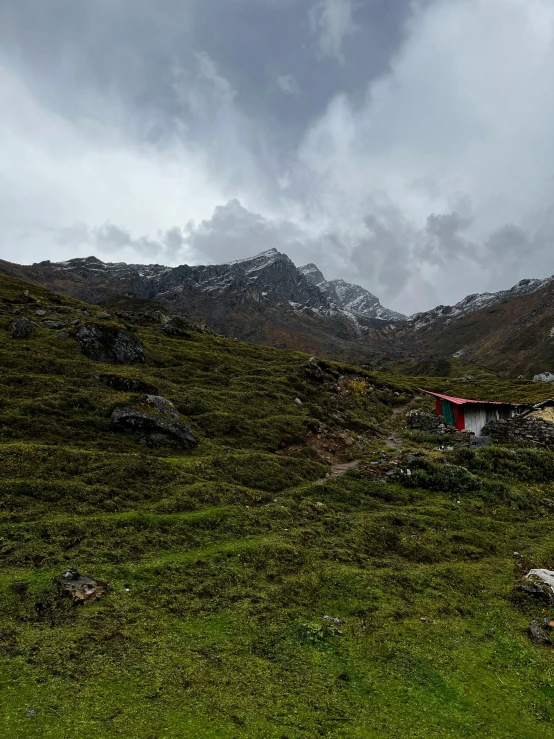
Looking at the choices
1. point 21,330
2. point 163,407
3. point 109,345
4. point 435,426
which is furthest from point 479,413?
point 21,330

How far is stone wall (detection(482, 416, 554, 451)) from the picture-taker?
35.0 metres

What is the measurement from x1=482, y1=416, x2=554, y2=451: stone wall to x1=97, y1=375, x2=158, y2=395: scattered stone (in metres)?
30.0

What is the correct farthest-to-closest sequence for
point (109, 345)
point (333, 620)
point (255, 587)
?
point (109, 345) → point (255, 587) → point (333, 620)

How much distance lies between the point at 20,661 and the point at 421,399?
2758 inches

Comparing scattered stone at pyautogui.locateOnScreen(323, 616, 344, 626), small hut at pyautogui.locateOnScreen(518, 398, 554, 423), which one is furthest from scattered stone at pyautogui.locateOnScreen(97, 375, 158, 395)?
small hut at pyautogui.locateOnScreen(518, 398, 554, 423)

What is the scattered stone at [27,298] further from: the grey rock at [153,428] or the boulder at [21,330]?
the grey rock at [153,428]

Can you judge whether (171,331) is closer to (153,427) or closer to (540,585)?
(153,427)

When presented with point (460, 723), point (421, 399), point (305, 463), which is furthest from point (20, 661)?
point (421, 399)

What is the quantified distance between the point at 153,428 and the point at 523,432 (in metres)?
30.8

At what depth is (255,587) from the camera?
42.5ft

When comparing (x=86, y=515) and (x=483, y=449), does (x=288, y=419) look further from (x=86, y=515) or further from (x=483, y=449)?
(x=86, y=515)

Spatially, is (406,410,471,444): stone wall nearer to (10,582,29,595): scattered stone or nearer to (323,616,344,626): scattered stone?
(323,616,344,626): scattered stone

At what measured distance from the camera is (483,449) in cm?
3002

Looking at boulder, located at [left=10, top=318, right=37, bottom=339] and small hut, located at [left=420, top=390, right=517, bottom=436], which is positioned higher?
boulder, located at [left=10, top=318, right=37, bottom=339]
